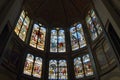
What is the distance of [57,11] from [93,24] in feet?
15.8

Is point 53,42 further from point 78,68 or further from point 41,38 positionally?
point 78,68

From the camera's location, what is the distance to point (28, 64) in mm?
14391

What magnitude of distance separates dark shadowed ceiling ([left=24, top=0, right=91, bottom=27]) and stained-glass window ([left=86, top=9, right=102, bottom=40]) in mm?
1294

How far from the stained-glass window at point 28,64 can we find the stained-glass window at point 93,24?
5875 millimetres

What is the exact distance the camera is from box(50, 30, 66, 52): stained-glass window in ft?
55.5

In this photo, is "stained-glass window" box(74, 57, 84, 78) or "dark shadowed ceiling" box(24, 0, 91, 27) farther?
"dark shadowed ceiling" box(24, 0, 91, 27)

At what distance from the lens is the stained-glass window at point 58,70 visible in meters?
14.5

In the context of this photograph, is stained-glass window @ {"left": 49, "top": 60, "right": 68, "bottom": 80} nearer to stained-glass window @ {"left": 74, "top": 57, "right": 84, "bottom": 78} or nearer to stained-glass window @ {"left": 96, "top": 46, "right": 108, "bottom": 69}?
stained-glass window @ {"left": 74, "top": 57, "right": 84, "bottom": 78}

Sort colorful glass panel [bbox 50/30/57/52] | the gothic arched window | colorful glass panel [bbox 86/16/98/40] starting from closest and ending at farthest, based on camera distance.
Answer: the gothic arched window → colorful glass panel [bbox 86/16/98/40] → colorful glass panel [bbox 50/30/57/52]

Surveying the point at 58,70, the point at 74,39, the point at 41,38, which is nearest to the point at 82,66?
the point at 58,70

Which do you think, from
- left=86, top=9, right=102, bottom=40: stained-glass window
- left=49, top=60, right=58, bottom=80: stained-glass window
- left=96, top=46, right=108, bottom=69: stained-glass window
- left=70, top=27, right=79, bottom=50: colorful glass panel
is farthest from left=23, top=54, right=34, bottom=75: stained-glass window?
left=86, top=9, right=102, bottom=40: stained-glass window

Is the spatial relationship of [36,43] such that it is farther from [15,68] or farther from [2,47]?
[2,47]

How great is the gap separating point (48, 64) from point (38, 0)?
724 cm

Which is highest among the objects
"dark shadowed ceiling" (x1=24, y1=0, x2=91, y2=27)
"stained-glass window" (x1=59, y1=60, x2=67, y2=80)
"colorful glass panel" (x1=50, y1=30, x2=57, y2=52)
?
"dark shadowed ceiling" (x1=24, y1=0, x2=91, y2=27)
